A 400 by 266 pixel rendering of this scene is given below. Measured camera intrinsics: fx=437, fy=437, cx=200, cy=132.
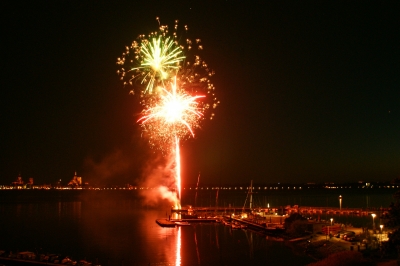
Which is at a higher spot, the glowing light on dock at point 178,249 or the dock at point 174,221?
the dock at point 174,221

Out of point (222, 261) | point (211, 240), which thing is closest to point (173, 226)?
point (211, 240)

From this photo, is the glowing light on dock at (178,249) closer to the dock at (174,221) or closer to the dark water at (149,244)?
the dark water at (149,244)

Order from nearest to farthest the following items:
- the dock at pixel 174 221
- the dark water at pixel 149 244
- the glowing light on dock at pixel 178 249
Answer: the glowing light on dock at pixel 178 249 → the dark water at pixel 149 244 → the dock at pixel 174 221

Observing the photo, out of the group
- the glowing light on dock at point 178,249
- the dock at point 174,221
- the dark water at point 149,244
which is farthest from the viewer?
the dock at point 174,221

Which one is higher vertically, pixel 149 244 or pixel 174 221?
pixel 174 221

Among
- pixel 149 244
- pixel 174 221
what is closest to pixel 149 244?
pixel 149 244

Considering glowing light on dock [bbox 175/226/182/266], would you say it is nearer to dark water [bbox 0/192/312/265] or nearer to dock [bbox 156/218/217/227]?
dark water [bbox 0/192/312/265]

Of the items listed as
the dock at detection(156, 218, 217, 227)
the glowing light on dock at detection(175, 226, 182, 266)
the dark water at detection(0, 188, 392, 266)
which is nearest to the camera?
the glowing light on dock at detection(175, 226, 182, 266)

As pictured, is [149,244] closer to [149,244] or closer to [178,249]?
[149,244]

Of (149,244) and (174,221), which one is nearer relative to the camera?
(149,244)

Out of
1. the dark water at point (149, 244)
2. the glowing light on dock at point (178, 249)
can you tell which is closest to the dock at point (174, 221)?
the dark water at point (149, 244)

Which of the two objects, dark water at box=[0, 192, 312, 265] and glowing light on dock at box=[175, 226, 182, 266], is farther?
dark water at box=[0, 192, 312, 265]

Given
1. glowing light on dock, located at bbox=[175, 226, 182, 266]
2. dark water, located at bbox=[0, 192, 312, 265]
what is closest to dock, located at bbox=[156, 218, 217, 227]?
dark water, located at bbox=[0, 192, 312, 265]

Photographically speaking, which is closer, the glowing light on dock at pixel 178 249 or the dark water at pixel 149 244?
the glowing light on dock at pixel 178 249
